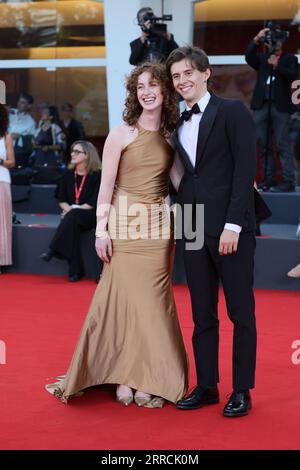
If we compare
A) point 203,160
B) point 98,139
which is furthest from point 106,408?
point 98,139

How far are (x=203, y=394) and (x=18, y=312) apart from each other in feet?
8.14

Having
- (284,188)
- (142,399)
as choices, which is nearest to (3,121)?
(284,188)

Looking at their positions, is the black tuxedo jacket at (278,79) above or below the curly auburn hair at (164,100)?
below

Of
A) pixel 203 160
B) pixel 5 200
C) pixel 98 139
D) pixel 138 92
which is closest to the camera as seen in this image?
pixel 203 160

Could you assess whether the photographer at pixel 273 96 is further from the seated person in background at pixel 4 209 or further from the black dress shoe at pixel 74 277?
the seated person in background at pixel 4 209

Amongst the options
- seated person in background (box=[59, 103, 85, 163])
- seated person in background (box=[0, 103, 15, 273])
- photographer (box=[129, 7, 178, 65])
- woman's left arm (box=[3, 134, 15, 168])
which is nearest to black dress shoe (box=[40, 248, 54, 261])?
seated person in background (box=[0, 103, 15, 273])

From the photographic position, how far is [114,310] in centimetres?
387

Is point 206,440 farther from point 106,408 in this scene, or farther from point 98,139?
point 98,139

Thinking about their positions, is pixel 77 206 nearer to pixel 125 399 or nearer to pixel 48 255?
pixel 48 255

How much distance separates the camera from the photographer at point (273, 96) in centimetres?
797

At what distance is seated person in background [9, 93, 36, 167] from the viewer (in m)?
10.0

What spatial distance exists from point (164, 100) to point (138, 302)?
2.96 ft

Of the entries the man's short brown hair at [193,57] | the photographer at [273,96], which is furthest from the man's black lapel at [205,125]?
the photographer at [273,96]

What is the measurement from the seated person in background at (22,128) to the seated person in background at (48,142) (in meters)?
0.09
